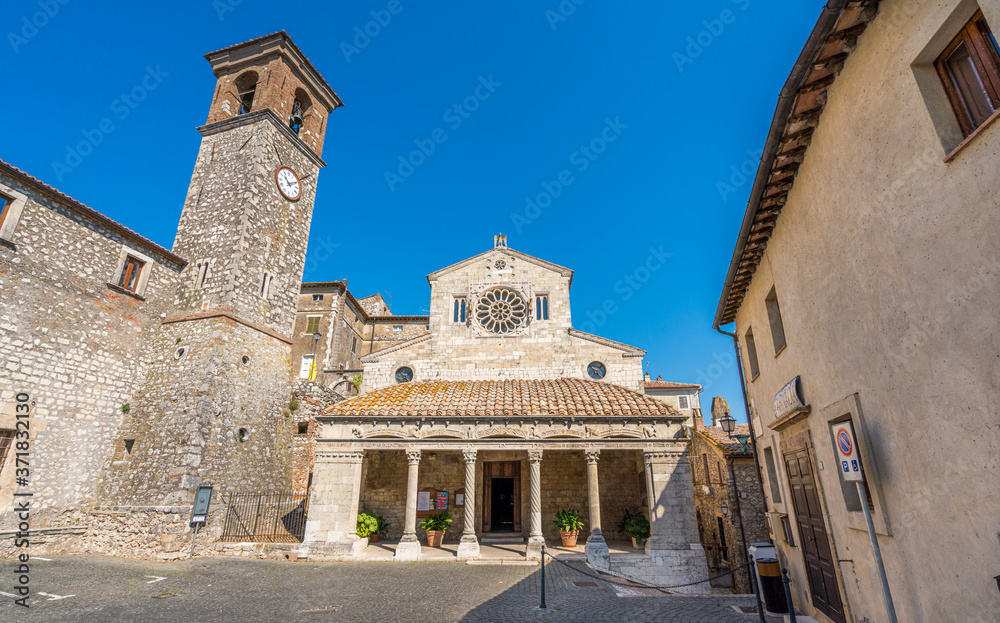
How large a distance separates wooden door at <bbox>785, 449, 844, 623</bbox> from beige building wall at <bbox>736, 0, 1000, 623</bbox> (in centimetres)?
57

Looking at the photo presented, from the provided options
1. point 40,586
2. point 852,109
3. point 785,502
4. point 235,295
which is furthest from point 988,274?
point 235,295

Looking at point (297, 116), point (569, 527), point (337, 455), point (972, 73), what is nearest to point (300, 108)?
point (297, 116)

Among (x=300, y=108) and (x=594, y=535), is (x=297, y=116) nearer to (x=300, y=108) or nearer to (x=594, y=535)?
(x=300, y=108)

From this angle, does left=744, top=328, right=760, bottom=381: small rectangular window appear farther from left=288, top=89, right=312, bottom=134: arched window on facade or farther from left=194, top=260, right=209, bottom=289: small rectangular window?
left=288, top=89, right=312, bottom=134: arched window on facade

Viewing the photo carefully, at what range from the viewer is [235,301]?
Answer: 52.6 ft

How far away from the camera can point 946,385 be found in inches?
162

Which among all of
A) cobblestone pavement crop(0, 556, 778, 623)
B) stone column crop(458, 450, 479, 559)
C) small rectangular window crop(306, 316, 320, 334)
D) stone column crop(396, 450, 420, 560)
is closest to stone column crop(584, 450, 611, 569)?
cobblestone pavement crop(0, 556, 778, 623)

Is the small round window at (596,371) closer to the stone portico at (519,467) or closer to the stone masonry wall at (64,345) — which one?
the stone portico at (519,467)

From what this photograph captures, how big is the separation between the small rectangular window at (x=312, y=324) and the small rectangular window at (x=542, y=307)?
17200mm

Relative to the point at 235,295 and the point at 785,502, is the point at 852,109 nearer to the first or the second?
the point at 785,502

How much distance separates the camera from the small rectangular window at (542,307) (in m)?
19.2

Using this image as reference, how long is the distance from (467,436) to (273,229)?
11384 millimetres

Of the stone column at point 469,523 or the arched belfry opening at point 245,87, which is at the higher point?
the arched belfry opening at point 245,87

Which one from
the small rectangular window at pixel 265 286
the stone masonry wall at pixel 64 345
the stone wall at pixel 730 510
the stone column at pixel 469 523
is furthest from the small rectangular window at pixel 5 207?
the stone wall at pixel 730 510
